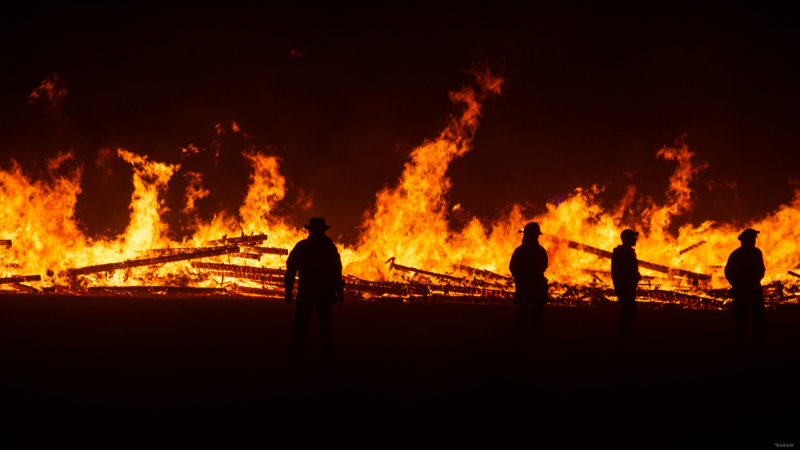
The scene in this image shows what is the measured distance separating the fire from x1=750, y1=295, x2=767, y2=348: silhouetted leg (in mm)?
7605

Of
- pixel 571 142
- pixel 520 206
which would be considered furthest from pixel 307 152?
pixel 571 142

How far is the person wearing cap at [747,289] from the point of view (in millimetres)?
6434

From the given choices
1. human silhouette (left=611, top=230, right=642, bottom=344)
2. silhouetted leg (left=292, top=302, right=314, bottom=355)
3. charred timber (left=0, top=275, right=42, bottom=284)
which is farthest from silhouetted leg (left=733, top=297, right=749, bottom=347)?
charred timber (left=0, top=275, right=42, bottom=284)

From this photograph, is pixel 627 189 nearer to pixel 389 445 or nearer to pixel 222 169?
pixel 222 169

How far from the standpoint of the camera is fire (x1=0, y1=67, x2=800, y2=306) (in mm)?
15047

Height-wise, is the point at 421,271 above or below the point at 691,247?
below

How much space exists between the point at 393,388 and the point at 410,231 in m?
12.1

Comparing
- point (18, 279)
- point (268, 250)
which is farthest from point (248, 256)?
point (18, 279)

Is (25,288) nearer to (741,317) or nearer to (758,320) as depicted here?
(741,317)

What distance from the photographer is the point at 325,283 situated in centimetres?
547

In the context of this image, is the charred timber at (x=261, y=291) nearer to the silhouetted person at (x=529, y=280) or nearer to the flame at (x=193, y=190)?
the flame at (x=193, y=190)

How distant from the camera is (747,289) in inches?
255

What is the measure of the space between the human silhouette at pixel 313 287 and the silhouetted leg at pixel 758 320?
5214 millimetres

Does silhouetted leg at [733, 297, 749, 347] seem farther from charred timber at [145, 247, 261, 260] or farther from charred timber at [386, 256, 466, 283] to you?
charred timber at [145, 247, 261, 260]
